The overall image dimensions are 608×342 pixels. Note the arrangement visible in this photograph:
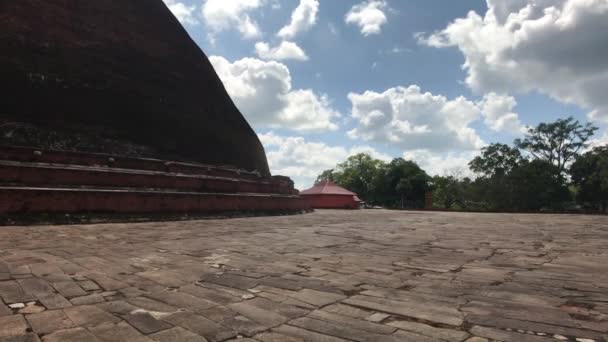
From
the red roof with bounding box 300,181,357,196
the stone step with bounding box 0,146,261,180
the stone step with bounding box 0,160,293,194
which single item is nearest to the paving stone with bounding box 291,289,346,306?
the stone step with bounding box 0,160,293,194

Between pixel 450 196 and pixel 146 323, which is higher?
pixel 450 196

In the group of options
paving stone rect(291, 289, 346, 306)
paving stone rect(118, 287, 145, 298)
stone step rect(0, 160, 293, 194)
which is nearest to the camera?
paving stone rect(291, 289, 346, 306)

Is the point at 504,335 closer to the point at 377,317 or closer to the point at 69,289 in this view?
the point at 377,317

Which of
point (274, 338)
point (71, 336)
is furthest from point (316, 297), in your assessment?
point (71, 336)

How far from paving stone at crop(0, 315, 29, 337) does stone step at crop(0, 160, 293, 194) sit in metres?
6.14

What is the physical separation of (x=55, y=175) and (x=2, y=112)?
1.92 meters

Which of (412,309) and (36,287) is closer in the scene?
(412,309)

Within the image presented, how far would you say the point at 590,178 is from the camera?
27359 millimetres

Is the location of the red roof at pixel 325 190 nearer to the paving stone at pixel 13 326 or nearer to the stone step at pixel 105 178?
the stone step at pixel 105 178

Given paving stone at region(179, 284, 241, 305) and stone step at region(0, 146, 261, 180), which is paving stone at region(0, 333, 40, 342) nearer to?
paving stone at region(179, 284, 241, 305)

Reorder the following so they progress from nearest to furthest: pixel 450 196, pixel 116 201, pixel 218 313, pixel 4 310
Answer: pixel 4 310, pixel 218 313, pixel 116 201, pixel 450 196

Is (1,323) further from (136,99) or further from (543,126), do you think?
(543,126)

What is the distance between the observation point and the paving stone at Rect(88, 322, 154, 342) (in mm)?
1749

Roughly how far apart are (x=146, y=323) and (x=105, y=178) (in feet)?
22.8
